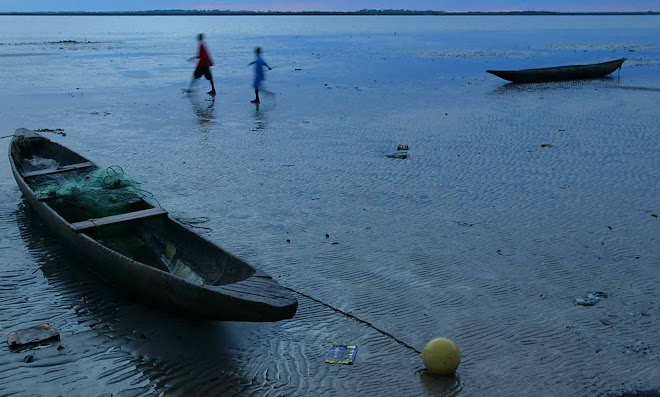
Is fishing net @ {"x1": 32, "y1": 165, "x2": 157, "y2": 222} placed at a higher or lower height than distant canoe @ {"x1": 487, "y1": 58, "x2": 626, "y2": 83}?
lower

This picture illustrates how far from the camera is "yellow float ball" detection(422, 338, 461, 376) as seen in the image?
15.2 ft

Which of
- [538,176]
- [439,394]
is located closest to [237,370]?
[439,394]

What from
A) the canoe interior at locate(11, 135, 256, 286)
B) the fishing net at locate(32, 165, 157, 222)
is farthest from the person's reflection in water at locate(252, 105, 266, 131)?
the fishing net at locate(32, 165, 157, 222)

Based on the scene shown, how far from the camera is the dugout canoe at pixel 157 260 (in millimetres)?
4816

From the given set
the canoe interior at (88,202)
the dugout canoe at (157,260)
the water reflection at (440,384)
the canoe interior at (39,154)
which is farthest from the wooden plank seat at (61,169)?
the water reflection at (440,384)

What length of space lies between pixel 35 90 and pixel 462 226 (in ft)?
59.2

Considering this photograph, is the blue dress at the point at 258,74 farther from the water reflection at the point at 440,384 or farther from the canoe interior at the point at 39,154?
the water reflection at the point at 440,384

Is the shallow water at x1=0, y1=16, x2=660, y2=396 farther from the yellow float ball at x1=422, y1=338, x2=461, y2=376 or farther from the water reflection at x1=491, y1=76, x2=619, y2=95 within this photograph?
the water reflection at x1=491, y1=76, x2=619, y2=95

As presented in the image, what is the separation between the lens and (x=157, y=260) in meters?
6.60

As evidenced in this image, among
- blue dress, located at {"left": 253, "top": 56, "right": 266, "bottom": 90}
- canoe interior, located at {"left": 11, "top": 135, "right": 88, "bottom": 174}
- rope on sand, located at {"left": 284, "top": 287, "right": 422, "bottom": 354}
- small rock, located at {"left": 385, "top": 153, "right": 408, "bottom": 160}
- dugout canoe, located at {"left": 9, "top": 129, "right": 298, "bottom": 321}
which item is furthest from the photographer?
blue dress, located at {"left": 253, "top": 56, "right": 266, "bottom": 90}

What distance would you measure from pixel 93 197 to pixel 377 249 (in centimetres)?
353

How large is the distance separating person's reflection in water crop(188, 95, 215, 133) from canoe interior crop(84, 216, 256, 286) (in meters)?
7.49

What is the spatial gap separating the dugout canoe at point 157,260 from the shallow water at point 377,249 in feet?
1.14

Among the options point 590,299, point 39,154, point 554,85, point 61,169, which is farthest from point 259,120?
point 554,85
